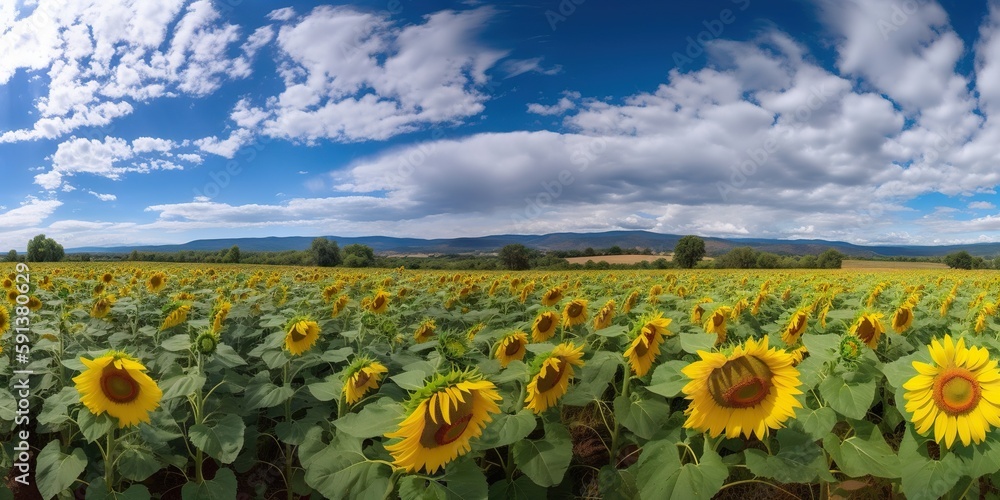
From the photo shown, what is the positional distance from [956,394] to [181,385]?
4.17m

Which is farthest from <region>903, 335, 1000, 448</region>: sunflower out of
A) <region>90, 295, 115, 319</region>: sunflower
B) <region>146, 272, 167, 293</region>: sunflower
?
<region>146, 272, 167, 293</region>: sunflower

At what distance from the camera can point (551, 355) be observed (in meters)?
2.78

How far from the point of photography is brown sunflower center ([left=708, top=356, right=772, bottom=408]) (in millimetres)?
2412

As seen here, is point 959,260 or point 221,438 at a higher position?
point 221,438

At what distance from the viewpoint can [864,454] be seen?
2531mm

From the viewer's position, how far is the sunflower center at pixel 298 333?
13.4ft

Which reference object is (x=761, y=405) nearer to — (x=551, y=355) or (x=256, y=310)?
(x=551, y=355)

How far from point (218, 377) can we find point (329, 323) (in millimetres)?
2068

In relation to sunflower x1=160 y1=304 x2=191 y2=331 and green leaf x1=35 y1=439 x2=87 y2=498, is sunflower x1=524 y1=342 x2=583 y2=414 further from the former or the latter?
sunflower x1=160 y1=304 x2=191 y2=331

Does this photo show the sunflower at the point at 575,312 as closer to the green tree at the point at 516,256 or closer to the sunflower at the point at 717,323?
the sunflower at the point at 717,323

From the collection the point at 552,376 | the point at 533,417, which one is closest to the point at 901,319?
the point at 552,376

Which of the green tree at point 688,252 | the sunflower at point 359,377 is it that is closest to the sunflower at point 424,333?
the sunflower at point 359,377

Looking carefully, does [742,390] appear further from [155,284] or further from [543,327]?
[155,284]

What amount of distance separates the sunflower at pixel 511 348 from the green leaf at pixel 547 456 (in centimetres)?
86
